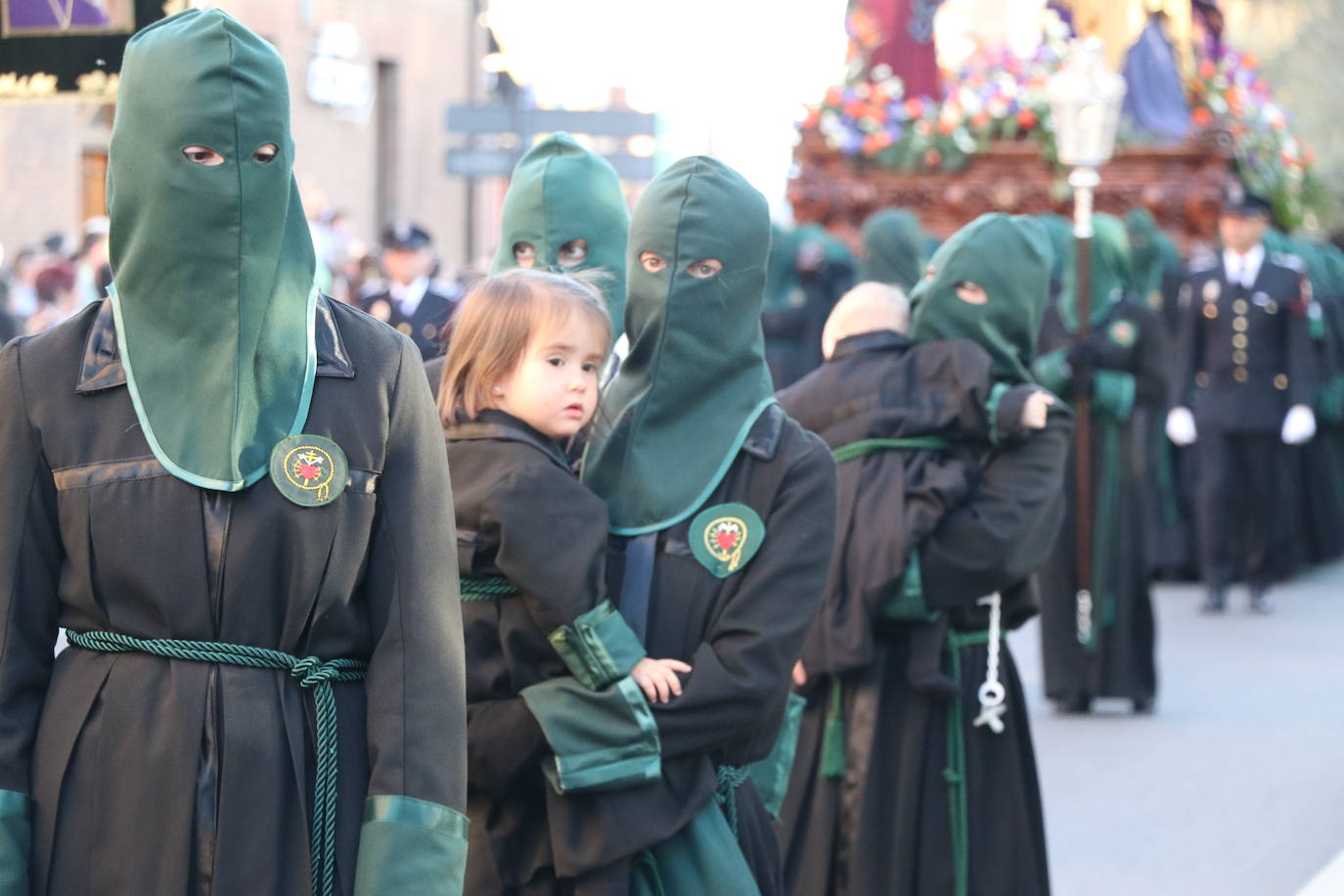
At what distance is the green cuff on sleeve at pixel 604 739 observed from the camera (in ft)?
12.5

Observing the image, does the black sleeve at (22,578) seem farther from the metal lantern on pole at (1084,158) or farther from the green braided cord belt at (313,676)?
the metal lantern on pole at (1084,158)

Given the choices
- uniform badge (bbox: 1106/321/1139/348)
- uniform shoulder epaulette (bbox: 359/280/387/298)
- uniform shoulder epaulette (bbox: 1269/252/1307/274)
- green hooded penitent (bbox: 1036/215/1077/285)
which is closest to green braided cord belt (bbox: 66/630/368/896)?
uniform badge (bbox: 1106/321/1139/348)

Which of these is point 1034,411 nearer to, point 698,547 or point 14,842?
point 698,547

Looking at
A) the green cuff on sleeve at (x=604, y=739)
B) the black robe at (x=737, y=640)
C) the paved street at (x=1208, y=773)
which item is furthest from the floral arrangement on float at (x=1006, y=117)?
the green cuff on sleeve at (x=604, y=739)

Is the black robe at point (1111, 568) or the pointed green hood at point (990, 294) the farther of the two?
the black robe at point (1111, 568)

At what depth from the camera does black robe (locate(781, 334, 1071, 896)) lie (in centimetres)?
533

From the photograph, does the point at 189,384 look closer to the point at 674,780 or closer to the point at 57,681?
the point at 57,681

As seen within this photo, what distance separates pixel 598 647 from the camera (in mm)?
3814

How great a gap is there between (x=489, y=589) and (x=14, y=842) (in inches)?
50.6

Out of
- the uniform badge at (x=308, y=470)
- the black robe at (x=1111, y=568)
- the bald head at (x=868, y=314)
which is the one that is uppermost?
the uniform badge at (x=308, y=470)

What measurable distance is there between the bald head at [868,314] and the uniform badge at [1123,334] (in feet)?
14.7

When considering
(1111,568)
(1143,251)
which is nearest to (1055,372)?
(1111,568)

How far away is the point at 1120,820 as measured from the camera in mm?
8000

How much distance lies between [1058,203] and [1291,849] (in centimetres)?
1013
